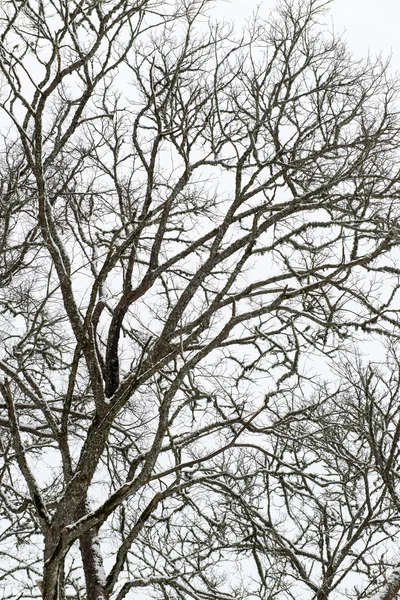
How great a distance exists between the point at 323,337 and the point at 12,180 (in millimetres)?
5106

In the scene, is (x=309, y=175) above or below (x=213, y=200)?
below

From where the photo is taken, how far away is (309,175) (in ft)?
31.4

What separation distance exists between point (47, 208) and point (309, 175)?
364 cm

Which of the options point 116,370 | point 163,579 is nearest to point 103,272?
point 116,370

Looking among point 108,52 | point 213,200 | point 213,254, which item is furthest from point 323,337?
point 108,52

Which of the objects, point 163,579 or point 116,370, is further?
point 116,370

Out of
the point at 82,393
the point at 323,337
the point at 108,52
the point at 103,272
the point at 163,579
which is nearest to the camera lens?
the point at 163,579

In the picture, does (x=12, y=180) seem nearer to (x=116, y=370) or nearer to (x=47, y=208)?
(x=47, y=208)

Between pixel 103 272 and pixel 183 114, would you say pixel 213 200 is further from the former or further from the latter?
pixel 103 272

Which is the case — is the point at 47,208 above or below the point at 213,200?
below

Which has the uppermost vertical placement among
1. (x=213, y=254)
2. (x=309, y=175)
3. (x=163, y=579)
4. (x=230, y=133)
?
(x=230, y=133)

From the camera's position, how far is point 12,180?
10117 mm

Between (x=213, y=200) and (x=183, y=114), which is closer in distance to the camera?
(x=183, y=114)

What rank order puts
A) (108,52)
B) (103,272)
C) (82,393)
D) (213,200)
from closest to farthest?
(103,272) → (108,52) → (82,393) → (213,200)
